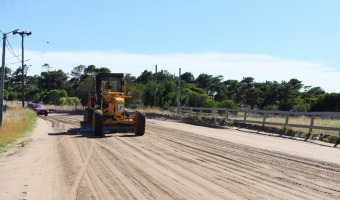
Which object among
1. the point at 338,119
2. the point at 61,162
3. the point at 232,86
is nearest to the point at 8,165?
the point at 61,162

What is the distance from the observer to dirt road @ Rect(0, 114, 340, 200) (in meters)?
8.41

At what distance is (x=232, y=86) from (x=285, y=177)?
100 m

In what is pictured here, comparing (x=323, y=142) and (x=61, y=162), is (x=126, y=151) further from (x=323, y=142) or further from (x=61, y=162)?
(x=323, y=142)

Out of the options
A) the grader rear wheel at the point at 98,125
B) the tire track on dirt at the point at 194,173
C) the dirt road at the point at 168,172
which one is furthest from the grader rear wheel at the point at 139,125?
the tire track on dirt at the point at 194,173

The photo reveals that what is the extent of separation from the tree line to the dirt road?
33.2ft

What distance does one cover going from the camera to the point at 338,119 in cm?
2581

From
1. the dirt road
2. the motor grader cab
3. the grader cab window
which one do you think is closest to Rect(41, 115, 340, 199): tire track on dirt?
the dirt road

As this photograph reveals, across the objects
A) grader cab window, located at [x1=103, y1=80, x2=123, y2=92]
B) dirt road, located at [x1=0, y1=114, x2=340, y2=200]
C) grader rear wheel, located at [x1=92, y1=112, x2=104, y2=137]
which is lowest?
dirt road, located at [x1=0, y1=114, x2=340, y2=200]

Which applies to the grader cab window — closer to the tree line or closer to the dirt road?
the tree line

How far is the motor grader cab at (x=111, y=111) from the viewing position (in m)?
21.1

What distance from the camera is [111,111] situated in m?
22.2

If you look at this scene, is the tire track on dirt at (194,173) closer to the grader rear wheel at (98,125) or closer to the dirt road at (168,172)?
the dirt road at (168,172)

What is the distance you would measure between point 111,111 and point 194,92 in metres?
59.1

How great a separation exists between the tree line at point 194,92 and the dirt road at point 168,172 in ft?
33.2
